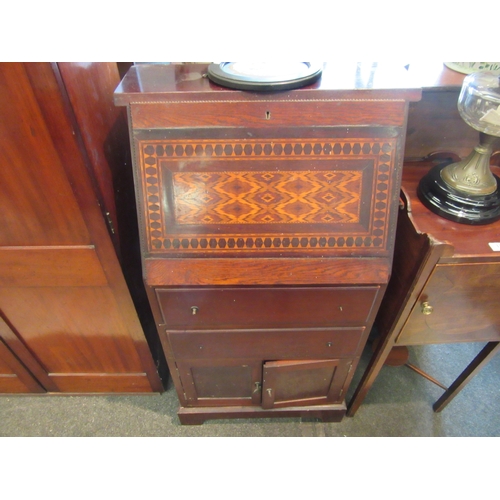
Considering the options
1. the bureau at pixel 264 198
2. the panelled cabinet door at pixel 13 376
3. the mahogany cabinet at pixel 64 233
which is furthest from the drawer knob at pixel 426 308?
the panelled cabinet door at pixel 13 376

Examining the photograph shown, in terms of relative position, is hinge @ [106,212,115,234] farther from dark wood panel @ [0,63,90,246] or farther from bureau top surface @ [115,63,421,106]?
bureau top surface @ [115,63,421,106]

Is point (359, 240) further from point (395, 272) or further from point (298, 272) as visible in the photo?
point (395, 272)

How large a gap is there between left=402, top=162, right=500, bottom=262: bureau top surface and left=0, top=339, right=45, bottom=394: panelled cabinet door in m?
1.34

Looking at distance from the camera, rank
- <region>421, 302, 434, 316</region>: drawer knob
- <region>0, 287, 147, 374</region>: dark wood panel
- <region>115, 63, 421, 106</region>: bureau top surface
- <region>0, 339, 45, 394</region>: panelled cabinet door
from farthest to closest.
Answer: <region>0, 339, 45, 394</region>: panelled cabinet door
<region>0, 287, 147, 374</region>: dark wood panel
<region>421, 302, 434, 316</region>: drawer knob
<region>115, 63, 421, 106</region>: bureau top surface

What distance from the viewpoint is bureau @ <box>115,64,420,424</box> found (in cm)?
71

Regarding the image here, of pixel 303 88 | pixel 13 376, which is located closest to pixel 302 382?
pixel 303 88

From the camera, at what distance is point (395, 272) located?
102cm

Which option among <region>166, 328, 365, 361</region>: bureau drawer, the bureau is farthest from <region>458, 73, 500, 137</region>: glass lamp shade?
<region>166, 328, 365, 361</region>: bureau drawer

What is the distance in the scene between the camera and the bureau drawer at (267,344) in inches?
38.3

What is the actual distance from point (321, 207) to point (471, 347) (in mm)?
1282

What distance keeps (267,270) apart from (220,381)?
1.77 ft

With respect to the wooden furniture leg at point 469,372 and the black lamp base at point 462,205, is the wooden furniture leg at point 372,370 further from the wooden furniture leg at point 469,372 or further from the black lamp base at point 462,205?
the black lamp base at point 462,205

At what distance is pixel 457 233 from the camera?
0.88 m

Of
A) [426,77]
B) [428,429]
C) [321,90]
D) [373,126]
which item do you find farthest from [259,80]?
[428,429]
